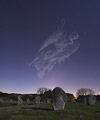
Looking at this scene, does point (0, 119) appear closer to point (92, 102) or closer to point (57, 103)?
point (57, 103)

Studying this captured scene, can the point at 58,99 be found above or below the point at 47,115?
above

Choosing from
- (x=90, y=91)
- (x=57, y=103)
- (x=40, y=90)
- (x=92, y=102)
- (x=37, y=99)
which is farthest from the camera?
(x=40, y=90)

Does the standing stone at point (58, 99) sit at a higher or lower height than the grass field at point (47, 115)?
higher

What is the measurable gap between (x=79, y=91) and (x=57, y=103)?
103881 millimetres

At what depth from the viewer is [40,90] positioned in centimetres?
14388

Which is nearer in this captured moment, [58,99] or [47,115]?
[47,115]

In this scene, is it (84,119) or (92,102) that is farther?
(92,102)

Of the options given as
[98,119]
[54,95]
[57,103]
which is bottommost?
[98,119]

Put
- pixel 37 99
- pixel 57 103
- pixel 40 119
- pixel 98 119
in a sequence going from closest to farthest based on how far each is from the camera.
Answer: pixel 40 119 < pixel 98 119 < pixel 57 103 < pixel 37 99

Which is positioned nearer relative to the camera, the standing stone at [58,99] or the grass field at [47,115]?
the grass field at [47,115]

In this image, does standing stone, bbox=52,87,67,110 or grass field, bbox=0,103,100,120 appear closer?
→ grass field, bbox=0,103,100,120

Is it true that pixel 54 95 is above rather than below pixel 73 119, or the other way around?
above

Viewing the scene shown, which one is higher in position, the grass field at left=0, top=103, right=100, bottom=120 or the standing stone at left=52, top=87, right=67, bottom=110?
A: the standing stone at left=52, top=87, right=67, bottom=110

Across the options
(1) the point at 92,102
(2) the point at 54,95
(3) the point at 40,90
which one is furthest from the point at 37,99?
(3) the point at 40,90
